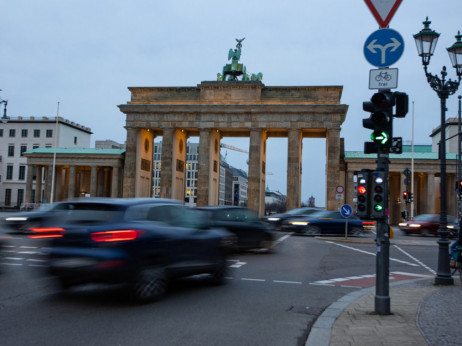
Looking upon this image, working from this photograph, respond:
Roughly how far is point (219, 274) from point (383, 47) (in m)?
5.48

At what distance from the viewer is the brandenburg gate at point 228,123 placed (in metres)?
63.8

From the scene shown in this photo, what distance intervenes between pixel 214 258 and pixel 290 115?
56.1 m

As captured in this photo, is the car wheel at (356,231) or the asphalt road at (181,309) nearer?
the asphalt road at (181,309)

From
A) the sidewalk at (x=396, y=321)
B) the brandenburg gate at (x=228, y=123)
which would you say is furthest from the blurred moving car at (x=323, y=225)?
the brandenburg gate at (x=228, y=123)

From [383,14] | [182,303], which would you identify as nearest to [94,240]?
[182,303]

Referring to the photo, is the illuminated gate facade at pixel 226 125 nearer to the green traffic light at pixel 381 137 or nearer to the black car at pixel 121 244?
the black car at pixel 121 244

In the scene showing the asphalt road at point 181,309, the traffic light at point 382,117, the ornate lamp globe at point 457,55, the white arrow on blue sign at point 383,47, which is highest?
the ornate lamp globe at point 457,55

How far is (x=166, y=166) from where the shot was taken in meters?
67.2

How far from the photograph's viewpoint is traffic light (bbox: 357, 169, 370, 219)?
7619 millimetres

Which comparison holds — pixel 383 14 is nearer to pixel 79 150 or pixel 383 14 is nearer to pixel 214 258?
pixel 214 258

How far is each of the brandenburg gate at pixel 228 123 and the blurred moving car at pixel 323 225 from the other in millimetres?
31748

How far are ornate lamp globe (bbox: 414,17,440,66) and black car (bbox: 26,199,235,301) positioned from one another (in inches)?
308

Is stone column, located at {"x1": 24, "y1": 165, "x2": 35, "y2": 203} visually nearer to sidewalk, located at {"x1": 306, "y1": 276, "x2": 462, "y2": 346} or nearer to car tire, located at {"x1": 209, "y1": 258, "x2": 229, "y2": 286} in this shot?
car tire, located at {"x1": 209, "y1": 258, "x2": 229, "y2": 286}

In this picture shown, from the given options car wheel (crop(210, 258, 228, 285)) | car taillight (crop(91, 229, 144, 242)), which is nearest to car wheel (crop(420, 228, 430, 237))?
car wheel (crop(210, 258, 228, 285))
